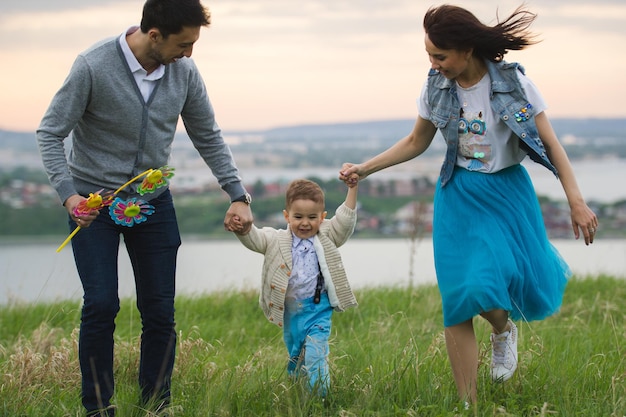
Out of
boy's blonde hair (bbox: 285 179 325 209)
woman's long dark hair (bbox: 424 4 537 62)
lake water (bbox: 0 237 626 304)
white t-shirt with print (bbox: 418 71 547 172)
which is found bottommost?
lake water (bbox: 0 237 626 304)

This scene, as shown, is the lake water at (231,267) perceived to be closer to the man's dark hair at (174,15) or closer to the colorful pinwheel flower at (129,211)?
the colorful pinwheel flower at (129,211)

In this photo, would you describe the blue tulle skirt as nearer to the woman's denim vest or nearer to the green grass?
the woman's denim vest

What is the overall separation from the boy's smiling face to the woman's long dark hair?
103cm

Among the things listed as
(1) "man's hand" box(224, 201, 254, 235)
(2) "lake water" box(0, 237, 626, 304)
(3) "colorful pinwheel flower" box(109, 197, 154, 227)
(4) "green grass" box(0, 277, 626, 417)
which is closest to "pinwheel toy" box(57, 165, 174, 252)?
(3) "colorful pinwheel flower" box(109, 197, 154, 227)

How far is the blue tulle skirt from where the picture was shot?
432cm

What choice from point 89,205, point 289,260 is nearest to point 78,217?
point 89,205

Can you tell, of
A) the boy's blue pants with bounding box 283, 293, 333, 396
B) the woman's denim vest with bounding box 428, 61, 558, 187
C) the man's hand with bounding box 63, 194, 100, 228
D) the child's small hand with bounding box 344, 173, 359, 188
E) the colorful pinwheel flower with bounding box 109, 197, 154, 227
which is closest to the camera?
the man's hand with bounding box 63, 194, 100, 228

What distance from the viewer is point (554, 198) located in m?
10.8

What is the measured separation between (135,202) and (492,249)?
1690 millimetres

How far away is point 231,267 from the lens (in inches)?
346

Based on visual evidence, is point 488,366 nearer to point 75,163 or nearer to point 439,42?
point 439,42

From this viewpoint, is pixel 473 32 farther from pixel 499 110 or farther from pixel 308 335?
pixel 308 335

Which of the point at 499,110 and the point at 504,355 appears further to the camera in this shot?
the point at 504,355

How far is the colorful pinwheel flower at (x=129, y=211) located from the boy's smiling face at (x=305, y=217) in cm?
79
